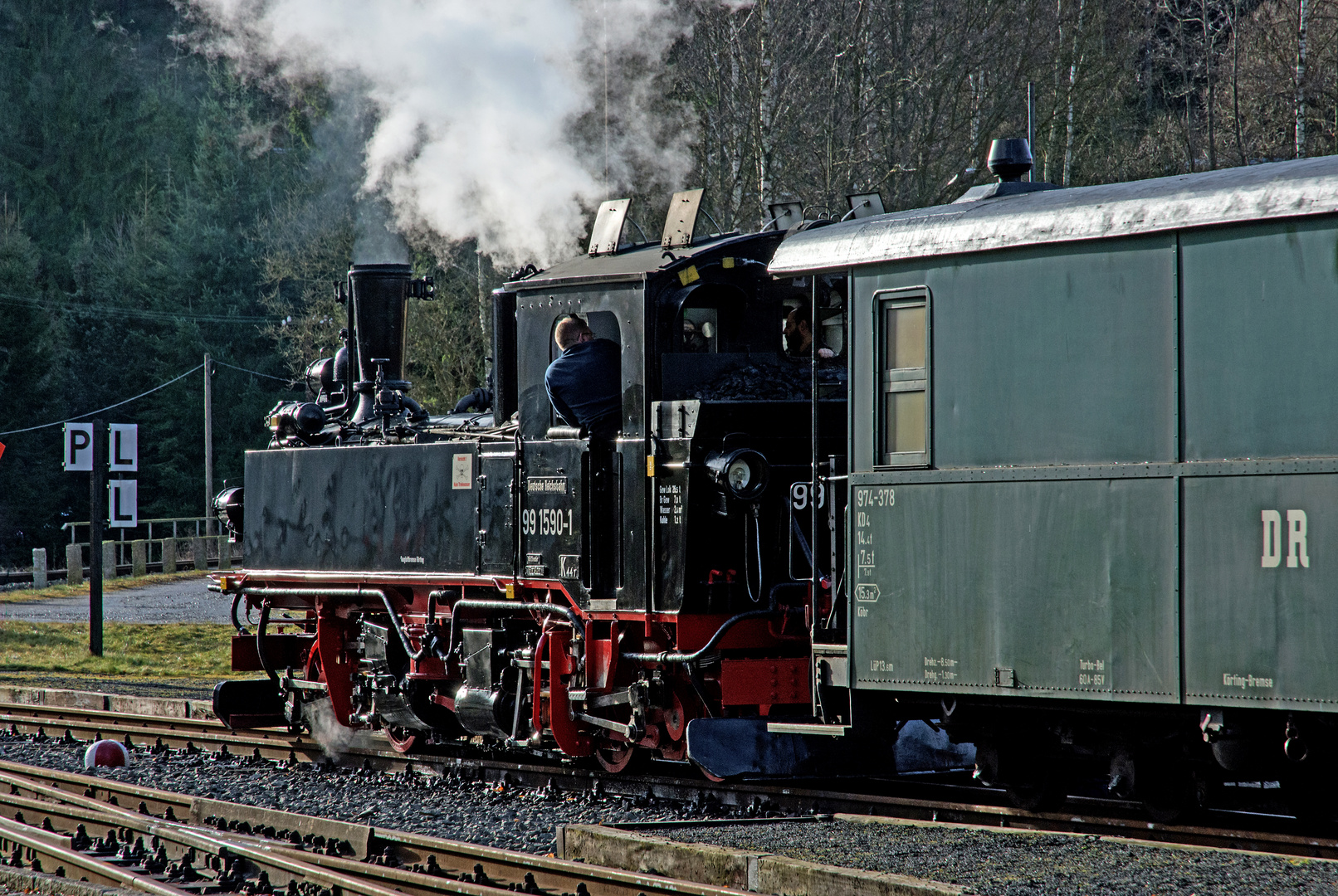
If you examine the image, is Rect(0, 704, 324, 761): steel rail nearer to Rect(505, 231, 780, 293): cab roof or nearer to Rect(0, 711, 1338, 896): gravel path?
Rect(0, 711, 1338, 896): gravel path

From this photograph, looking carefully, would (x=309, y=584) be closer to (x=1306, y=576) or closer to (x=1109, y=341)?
(x=1109, y=341)

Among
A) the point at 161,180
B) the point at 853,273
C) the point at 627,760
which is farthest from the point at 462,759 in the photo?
the point at 161,180

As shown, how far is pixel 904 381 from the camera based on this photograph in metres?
6.90

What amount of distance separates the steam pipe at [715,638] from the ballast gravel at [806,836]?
2.56 feet

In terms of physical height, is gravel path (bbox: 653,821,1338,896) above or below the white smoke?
below

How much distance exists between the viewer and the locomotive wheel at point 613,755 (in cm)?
872

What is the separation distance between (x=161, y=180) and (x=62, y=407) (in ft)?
36.9

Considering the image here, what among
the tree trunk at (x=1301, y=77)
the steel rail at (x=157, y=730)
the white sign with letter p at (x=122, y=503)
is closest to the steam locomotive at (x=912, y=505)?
the steel rail at (x=157, y=730)

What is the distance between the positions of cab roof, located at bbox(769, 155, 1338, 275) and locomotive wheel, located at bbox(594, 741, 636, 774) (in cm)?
304

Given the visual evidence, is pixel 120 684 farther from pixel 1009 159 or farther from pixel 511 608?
pixel 1009 159

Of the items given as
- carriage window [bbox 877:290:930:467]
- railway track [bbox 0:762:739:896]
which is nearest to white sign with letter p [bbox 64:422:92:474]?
railway track [bbox 0:762:739:896]

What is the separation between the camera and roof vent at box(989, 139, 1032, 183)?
726 centimetres

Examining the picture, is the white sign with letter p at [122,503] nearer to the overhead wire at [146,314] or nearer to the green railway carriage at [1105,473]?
the green railway carriage at [1105,473]

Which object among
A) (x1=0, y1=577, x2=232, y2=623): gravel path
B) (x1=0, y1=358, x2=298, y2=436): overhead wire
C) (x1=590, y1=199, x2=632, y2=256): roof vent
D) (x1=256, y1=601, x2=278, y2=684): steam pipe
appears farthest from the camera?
(x1=0, y1=358, x2=298, y2=436): overhead wire
